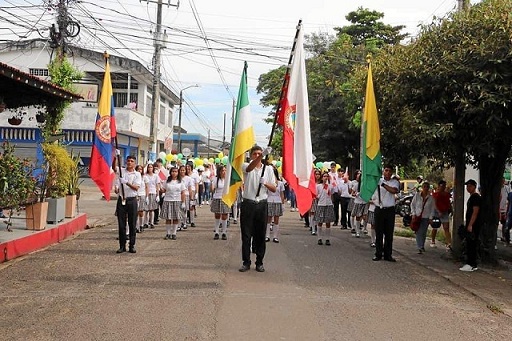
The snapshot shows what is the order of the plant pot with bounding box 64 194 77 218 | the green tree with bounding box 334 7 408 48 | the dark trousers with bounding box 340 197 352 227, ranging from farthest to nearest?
1. the green tree with bounding box 334 7 408 48
2. the dark trousers with bounding box 340 197 352 227
3. the plant pot with bounding box 64 194 77 218

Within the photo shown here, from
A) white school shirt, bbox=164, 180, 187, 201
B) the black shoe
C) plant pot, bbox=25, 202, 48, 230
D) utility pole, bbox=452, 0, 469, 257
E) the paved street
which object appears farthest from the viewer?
white school shirt, bbox=164, 180, 187, 201

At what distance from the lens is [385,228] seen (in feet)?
39.4

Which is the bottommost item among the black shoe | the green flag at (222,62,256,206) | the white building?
the black shoe

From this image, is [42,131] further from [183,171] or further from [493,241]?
[493,241]

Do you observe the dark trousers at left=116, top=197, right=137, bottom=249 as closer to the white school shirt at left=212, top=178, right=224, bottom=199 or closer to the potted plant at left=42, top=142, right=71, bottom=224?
the potted plant at left=42, top=142, right=71, bottom=224

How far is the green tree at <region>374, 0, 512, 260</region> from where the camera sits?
32.6ft

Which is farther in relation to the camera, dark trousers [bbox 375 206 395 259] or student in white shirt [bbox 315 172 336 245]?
student in white shirt [bbox 315 172 336 245]

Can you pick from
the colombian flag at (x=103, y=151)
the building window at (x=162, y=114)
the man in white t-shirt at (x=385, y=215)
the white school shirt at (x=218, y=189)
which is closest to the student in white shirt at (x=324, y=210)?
the man in white t-shirt at (x=385, y=215)

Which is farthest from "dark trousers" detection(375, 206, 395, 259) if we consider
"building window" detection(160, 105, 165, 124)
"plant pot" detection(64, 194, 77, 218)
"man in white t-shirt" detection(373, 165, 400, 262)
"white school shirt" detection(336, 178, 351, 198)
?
"building window" detection(160, 105, 165, 124)

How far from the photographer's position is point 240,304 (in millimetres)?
7445

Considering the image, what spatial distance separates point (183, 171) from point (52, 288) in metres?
6.77

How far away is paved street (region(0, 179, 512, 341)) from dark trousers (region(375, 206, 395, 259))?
381 millimetres

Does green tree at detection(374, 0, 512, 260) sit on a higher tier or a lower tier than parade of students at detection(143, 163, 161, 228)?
higher

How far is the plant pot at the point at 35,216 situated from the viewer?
12.9 metres
